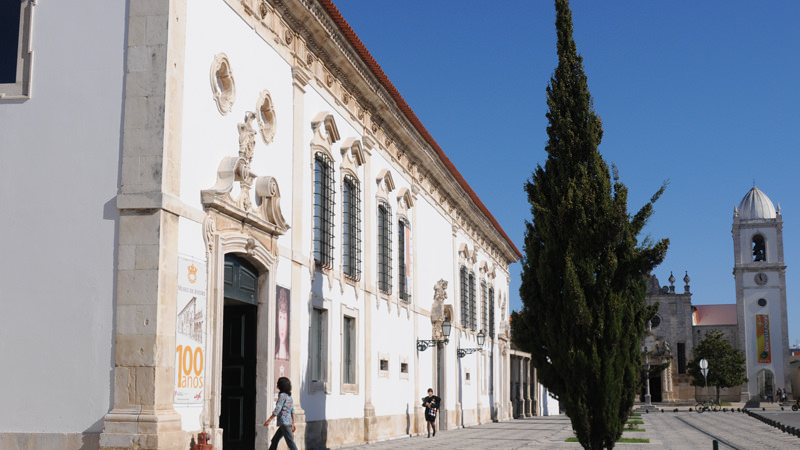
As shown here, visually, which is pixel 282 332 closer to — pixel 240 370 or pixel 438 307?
pixel 240 370

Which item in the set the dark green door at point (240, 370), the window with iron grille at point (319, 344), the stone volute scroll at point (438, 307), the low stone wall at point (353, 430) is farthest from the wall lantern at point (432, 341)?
the dark green door at point (240, 370)

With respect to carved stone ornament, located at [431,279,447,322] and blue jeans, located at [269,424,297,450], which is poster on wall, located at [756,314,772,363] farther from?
blue jeans, located at [269,424,297,450]

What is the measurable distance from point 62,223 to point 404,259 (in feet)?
47.4

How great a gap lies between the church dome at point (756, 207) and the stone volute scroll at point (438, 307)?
76.7 metres

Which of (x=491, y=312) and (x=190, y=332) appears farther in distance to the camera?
(x=491, y=312)

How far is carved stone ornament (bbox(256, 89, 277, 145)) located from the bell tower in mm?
84314

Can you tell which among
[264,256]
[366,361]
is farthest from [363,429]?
[264,256]

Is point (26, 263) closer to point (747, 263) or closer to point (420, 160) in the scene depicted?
point (420, 160)

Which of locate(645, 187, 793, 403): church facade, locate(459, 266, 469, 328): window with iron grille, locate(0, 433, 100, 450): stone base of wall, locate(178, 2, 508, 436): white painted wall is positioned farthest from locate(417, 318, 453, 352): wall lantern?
locate(645, 187, 793, 403): church facade

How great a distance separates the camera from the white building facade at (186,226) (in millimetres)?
10891

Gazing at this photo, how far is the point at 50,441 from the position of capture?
35.3ft

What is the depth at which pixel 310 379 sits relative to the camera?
1700cm

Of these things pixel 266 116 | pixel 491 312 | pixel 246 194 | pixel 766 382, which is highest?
pixel 266 116

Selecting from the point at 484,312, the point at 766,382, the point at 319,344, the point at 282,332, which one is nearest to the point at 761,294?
the point at 766,382
